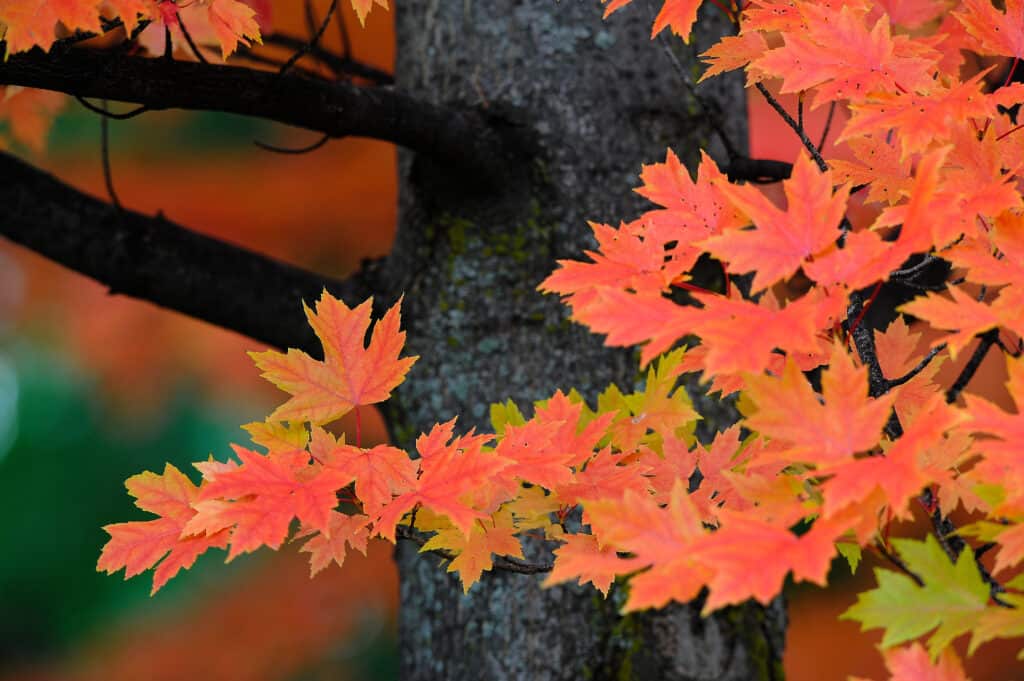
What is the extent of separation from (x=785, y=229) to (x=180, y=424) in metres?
3.88

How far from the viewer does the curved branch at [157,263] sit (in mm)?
1708

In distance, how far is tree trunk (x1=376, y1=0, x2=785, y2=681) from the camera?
1.51m

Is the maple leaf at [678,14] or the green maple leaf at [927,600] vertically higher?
the maple leaf at [678,14]

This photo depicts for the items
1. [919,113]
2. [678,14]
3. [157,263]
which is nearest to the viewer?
[919,113]

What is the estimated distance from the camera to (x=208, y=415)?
4203 millimetres

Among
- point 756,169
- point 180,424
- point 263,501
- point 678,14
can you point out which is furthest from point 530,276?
point 180,424

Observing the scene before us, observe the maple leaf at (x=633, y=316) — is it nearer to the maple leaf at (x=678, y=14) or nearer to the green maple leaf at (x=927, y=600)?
the green maple leaf at (x=927, y=600)

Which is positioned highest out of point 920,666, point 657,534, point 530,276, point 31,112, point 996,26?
point 31,112

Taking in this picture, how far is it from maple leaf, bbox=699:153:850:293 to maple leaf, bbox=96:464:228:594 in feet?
1.76

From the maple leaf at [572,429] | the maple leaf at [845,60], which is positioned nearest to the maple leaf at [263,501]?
the maple leaf at [572,429]

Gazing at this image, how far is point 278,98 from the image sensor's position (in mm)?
1327

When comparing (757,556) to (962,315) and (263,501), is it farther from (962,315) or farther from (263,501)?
(263,501)

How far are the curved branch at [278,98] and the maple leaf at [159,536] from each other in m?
0.48

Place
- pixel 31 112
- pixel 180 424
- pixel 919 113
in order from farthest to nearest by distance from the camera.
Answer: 1. pixel 180 424
2. pixel 31 112
3. pixel 919 113
